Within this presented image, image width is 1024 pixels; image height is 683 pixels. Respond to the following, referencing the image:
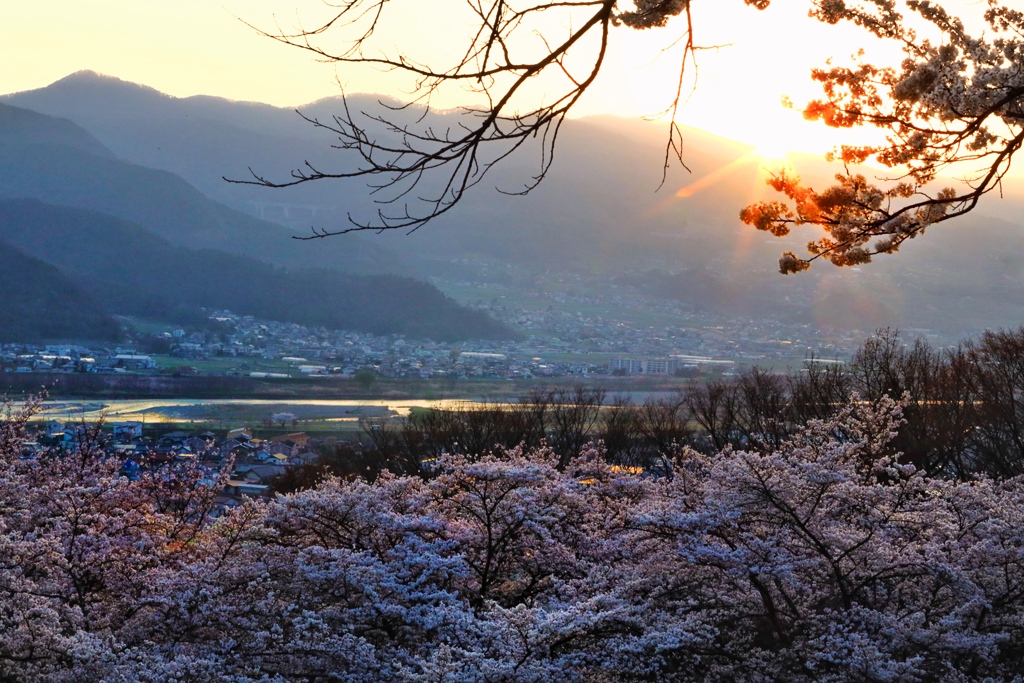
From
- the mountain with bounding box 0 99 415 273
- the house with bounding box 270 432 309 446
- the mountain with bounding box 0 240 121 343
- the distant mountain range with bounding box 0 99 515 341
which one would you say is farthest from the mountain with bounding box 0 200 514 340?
the house with bounding box 270 432 309 446

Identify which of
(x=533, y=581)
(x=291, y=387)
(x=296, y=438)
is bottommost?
(x=296, y=438)

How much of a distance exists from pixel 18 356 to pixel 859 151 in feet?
263

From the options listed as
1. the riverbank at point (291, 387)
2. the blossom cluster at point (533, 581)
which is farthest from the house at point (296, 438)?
the blossom cluster at point (533, 581)

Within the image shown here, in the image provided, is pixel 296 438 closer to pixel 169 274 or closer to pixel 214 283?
pixel 214 283

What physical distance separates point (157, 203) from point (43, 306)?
8839 cm

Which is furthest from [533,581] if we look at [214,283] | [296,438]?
[214,283]

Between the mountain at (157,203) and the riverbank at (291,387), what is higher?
the mountain at (157,203)

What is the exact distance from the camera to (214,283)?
132m

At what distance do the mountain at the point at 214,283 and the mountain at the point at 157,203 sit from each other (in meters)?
21.6

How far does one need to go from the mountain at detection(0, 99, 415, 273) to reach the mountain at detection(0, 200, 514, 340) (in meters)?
21.6

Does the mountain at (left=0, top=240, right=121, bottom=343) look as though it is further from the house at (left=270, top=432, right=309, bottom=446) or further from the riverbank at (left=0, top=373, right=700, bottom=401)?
the house at (left=270, top=432, right=309, bottom=446)

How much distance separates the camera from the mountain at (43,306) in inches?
3526

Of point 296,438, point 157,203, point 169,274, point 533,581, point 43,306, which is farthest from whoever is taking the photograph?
point 157,203

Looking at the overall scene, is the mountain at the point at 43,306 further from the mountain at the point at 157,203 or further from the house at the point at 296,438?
the mountain at the point at 157,203
